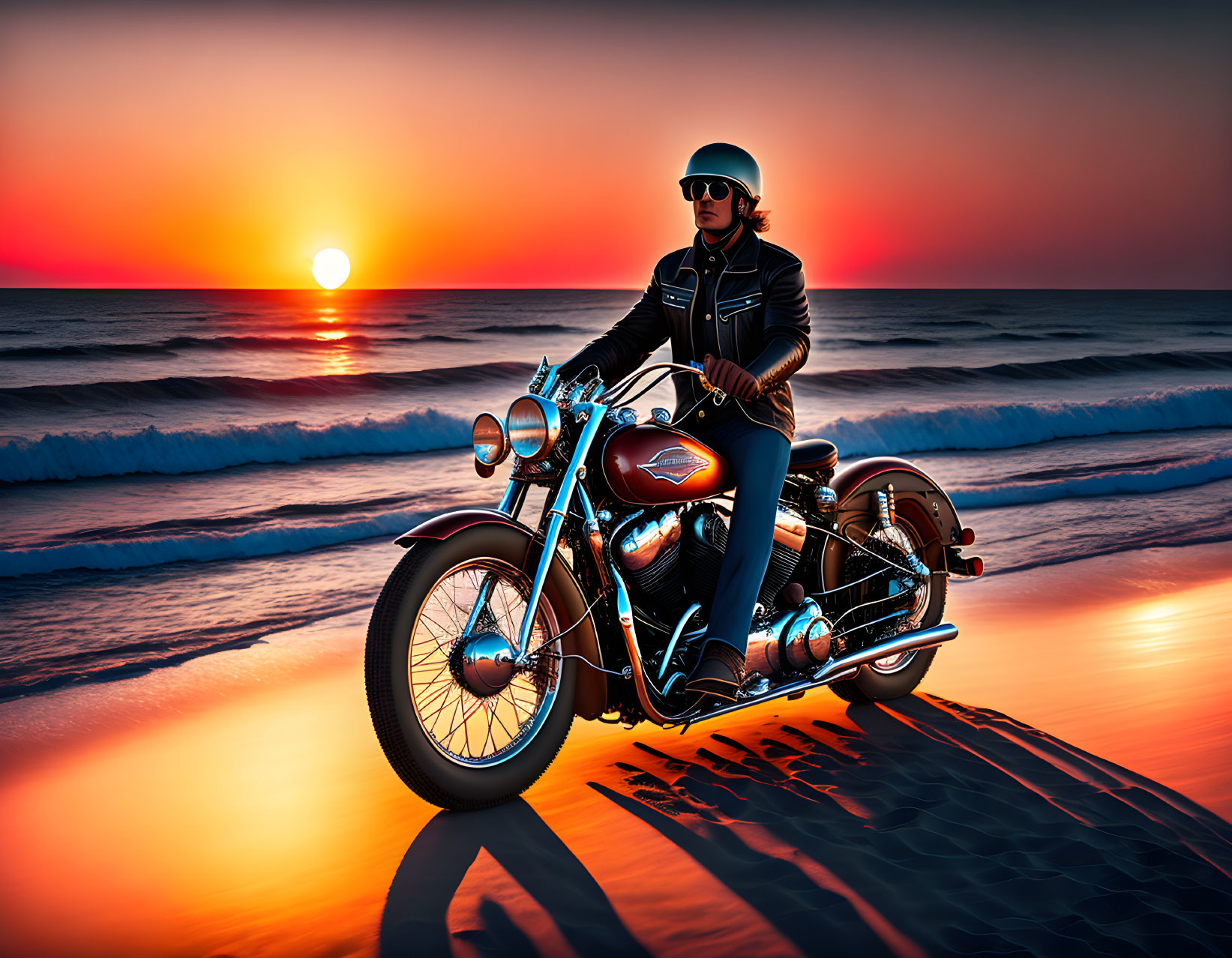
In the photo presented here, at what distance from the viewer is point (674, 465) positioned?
3.56 m

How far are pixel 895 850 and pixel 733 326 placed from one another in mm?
1977

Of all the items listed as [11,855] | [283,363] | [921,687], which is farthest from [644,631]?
[283,363]

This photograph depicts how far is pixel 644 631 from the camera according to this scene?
12.1 feet

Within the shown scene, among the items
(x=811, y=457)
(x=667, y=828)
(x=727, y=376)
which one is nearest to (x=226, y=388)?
(x=811, y=457)

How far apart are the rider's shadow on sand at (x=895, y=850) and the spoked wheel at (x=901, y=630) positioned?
398 millimetres

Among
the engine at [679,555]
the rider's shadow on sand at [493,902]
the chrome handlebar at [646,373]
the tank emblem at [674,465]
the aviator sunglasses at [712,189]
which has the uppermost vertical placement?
the aviator sunglasses at [712,189]

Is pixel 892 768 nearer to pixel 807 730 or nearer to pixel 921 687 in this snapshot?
pixel 807 730

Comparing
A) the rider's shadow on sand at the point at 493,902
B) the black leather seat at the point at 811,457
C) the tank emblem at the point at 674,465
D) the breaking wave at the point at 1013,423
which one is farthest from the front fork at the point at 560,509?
the breaking wave at the point at 1013,423

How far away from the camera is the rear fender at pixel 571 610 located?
11.1ft

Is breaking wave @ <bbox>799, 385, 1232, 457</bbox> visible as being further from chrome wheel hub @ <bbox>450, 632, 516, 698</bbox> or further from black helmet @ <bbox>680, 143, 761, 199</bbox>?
chrome wheel hub @ <bbox>450, 632, 516, 698</bbox>

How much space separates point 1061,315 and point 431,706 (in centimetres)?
5545

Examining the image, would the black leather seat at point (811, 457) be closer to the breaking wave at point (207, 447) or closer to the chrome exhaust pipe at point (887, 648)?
the chrome exhaust pipe at point (887, 648)

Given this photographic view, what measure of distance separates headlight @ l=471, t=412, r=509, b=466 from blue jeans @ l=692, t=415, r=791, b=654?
2.86 ft

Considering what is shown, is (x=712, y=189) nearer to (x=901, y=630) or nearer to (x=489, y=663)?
(x=489, y=663)
